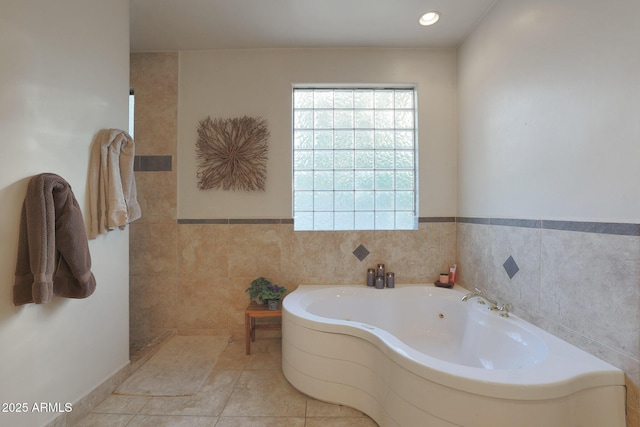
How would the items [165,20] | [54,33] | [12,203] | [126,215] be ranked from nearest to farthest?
[12,203] → [54,33] → [126,215] → [165,20]

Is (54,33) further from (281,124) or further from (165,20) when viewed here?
(281,124)

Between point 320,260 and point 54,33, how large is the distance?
2184mm

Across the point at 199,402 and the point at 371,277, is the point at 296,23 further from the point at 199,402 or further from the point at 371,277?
the point at 199,402

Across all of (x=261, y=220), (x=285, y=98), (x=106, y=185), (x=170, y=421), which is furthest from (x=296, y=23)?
(x=170, y=421)

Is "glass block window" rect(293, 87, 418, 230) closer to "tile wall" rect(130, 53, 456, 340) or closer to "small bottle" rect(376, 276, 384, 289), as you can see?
"tile wall" rect(130, 53, 456, 340)

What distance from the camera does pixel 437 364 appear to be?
1200mm

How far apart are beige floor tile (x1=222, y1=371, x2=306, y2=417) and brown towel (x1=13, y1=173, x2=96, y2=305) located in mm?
1052

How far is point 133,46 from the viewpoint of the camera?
2.46 metres

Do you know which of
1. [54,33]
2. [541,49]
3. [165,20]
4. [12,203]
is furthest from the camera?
[165,20]

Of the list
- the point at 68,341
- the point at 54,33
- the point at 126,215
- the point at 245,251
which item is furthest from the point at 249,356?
the point at 54,33

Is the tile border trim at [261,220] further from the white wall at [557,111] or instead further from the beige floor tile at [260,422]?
the beige floor tile at [260,422]

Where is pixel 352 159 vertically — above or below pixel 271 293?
above

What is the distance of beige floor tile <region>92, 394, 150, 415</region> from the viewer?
5.27ft

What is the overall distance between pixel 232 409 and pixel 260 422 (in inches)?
8.4
